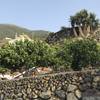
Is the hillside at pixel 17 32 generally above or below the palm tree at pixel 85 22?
below

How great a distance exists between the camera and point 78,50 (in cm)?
4056

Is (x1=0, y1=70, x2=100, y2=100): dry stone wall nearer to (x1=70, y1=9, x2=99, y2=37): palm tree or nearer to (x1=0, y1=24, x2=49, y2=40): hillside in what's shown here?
(x1=70, y1=9, x2=99, y2=37): palm tree

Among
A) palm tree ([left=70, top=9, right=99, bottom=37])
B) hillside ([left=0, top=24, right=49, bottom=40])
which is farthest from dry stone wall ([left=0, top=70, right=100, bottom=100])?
hillside ([left=0, top=24, right=49, bottom=40])

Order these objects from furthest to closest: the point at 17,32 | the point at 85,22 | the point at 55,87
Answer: the point at 17,32 < the point at 85,22 < the point at 55,87

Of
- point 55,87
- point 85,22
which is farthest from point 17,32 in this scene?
point 55,87

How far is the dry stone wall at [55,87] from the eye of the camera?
37.8 feet

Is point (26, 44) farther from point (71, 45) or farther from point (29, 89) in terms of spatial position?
point (29, 89)

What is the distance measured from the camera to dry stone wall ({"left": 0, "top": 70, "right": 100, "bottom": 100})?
37.8 feet

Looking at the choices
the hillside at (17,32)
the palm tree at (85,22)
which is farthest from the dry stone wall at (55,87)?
the hillside at (17,32)

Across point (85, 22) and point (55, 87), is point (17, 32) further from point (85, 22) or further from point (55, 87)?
point (55, 87)

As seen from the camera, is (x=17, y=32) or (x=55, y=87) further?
(x=17, y=32)

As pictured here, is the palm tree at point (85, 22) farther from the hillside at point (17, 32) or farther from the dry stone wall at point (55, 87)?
the dry stone wall at point (55, 87)

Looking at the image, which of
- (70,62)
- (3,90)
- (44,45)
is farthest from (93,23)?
(3,90)

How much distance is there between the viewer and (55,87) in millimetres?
12156
